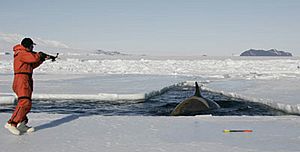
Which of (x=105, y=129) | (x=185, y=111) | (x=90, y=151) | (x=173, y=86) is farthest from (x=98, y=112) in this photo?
(x=173, y=86)

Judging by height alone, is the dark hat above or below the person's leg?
above

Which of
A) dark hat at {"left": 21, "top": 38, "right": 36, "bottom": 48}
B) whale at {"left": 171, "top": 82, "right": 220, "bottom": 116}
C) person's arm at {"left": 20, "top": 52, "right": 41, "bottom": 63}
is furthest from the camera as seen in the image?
whale at {"left": 171, "top": 82, "right": 220, "bottom": 116}

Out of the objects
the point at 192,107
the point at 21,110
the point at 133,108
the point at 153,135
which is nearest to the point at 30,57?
the point at 21,110

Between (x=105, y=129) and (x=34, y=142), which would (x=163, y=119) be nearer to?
(x=105, y=129)

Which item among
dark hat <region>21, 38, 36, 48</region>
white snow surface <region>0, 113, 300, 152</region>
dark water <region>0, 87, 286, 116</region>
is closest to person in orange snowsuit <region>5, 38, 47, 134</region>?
dark hat <region>21, 38, 36, 48</region>

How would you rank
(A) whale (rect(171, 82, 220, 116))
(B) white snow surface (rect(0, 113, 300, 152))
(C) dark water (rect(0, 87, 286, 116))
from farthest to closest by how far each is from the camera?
(C) dark water (rect(0, 87, 286, 116)), (A) whale (rect(171, 82, 220, 116)), (B) white snow surface (rect(0, 113, 300, 152))

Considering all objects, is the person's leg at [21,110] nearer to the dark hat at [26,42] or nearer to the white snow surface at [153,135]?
the white snow surface at [153,135]

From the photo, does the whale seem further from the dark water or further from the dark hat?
the dark hat

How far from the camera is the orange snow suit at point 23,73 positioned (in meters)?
5.87

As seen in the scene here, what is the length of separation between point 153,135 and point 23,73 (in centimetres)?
244

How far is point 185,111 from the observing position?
37.0 feet

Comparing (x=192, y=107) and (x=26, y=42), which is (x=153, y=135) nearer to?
(x=26, y=42)

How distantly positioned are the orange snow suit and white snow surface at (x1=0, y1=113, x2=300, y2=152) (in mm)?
524

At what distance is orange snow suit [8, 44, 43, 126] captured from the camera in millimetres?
5873
